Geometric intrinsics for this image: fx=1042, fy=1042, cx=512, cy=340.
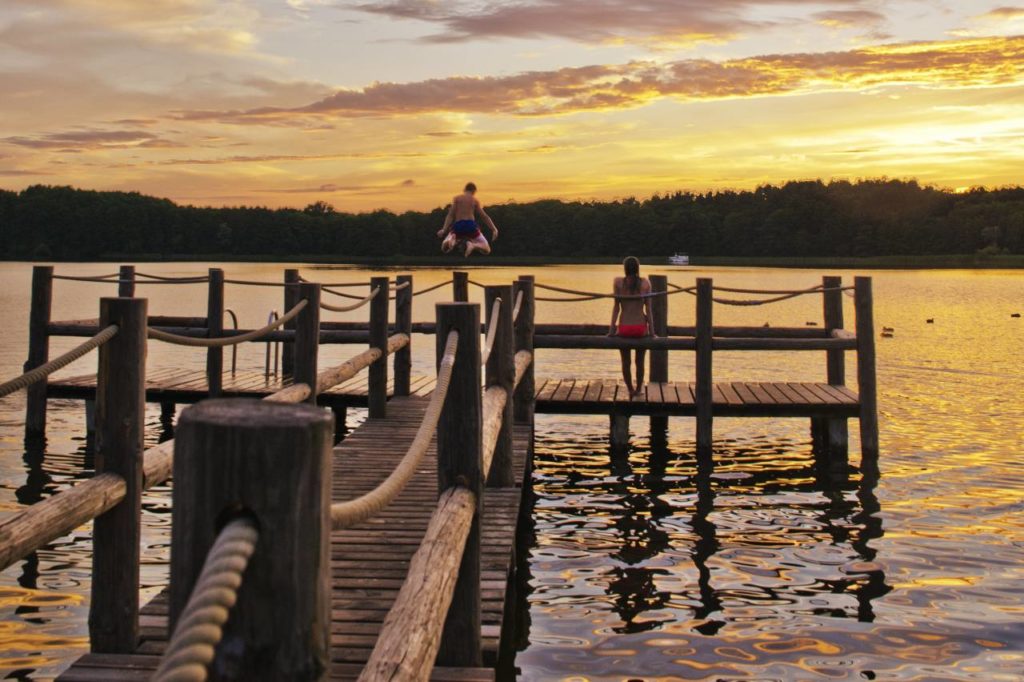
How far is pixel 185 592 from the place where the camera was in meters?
1.86

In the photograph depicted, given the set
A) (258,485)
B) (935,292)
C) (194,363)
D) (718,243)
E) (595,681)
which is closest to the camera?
(258,485)

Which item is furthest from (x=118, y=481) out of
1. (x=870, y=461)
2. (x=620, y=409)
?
(x=870, y=461)

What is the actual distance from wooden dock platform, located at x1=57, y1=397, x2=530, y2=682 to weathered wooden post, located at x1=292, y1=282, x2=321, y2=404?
87 cm

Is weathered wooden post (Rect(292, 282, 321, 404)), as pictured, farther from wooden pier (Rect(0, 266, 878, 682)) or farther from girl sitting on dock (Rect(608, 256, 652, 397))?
girl sitting on dock (Rect(608, 256, 652, 397))

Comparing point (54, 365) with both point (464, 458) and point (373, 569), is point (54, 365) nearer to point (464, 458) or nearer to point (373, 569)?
point (464, 458)

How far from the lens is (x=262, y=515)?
1.81 metres

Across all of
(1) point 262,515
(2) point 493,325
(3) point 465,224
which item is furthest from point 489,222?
(1) point 262,515

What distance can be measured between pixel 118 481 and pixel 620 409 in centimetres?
935

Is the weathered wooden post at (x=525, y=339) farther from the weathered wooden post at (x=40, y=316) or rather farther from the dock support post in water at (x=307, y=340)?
the weathered wooden post at (x=40, y=316)

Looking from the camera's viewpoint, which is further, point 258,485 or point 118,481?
point 118,481

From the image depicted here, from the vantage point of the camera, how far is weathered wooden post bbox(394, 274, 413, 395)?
1333 cm

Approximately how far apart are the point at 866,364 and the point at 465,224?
24.8 ft

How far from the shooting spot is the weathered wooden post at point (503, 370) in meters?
7.62

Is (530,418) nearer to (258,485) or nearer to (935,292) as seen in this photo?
Result: (258,485)
